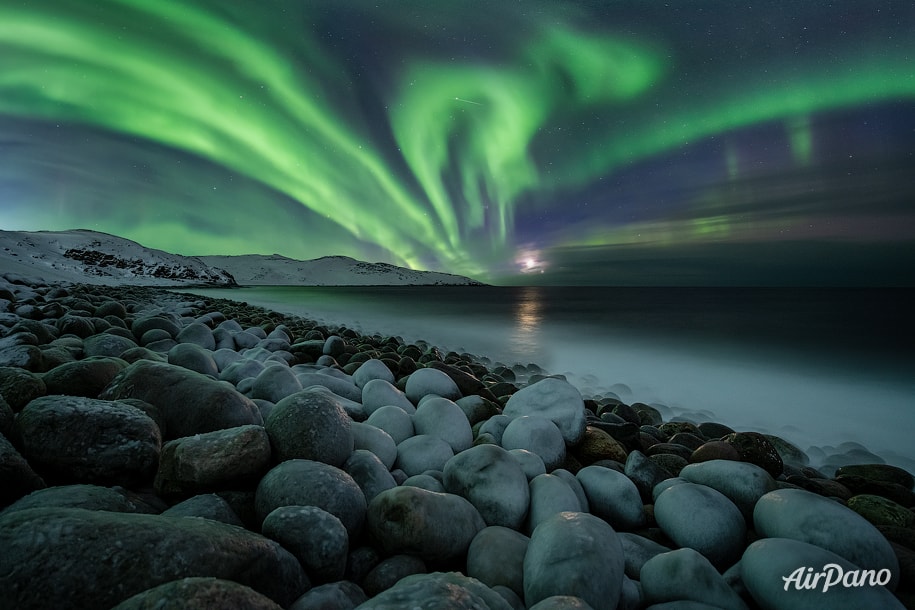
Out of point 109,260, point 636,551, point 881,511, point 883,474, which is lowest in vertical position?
point 883,474

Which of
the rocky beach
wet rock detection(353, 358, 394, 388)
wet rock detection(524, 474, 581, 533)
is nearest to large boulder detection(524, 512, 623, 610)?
the rocky beach

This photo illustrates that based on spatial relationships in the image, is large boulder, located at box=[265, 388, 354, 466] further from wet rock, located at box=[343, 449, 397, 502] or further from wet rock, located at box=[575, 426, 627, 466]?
wet rock, located at box=[575, 426, 627, 466]

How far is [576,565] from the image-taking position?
153 cm

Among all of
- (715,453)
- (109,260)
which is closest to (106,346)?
(715,453)

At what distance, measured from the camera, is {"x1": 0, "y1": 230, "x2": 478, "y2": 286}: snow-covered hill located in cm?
3988

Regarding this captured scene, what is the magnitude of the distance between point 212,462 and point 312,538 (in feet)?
2.00

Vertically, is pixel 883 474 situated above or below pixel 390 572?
below

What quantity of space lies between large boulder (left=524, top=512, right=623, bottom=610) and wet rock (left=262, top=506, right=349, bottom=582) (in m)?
0.74

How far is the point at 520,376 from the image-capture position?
822 centimetres

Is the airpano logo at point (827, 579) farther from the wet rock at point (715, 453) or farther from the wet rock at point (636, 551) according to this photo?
the wet rock at point (715, 453)

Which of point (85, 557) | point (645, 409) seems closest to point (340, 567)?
point (85, 557)

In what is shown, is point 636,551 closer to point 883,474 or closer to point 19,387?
point 883,474

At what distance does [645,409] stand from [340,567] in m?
4.92

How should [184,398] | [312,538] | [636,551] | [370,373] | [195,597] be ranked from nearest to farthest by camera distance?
[195,597] < [312,538] < [636,551] < [184,398] < [370,373]
